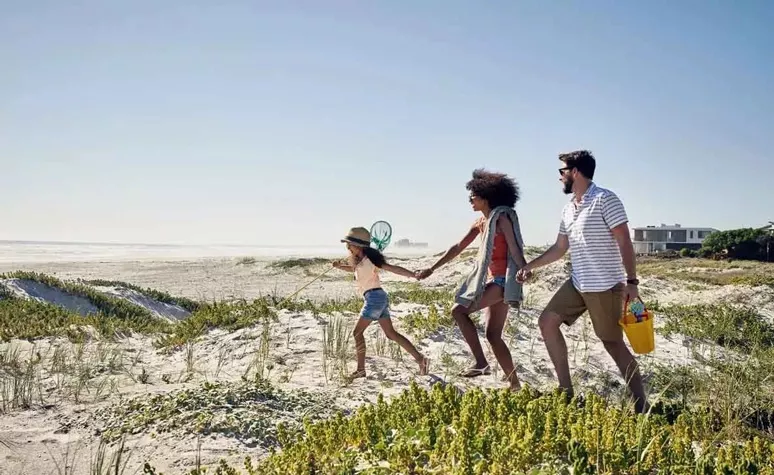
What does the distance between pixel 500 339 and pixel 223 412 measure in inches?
99.6

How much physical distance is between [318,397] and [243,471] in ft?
5.18

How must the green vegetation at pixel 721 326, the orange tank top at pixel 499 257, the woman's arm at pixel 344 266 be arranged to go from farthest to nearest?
the green vegetation at pixel 721 326, the woman's arm at pixel 344 266, the orange tank top at pixel 499 257

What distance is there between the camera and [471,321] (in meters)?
5.82

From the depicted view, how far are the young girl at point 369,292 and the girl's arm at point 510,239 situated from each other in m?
1.16

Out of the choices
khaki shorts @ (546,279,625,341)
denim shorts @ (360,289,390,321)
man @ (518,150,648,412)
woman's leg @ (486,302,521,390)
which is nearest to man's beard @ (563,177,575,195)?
man @ (518,150,648,412)

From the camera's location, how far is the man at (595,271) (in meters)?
4.84

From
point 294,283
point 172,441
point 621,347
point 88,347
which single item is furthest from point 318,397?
point 294,283

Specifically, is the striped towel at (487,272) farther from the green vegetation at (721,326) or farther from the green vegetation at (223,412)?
the green vegetation at (721,326)

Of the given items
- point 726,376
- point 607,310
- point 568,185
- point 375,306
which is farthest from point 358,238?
point 726,376

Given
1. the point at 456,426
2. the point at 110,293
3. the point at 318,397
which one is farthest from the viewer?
the point at 110,293

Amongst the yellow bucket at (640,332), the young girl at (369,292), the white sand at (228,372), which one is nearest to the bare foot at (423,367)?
the young girl at (369,292)

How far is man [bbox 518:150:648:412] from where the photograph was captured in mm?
4836

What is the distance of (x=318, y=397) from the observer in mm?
5402

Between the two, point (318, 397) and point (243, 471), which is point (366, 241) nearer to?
point (318, 397)
